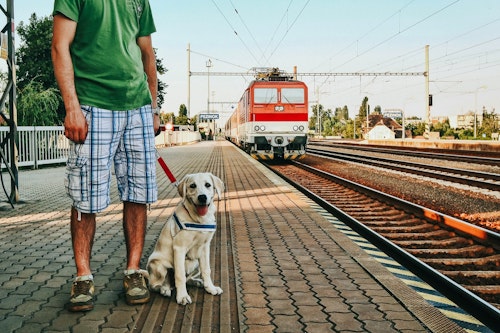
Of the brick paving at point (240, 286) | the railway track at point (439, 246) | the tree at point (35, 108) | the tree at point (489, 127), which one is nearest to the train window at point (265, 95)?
the tree at point (35, 108)

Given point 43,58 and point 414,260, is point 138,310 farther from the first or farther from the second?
point 43,58

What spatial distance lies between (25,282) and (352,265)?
273cm

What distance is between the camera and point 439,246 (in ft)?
21.0

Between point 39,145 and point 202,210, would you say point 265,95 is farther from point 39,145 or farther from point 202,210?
point 202,210

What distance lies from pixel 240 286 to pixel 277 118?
16519 mm

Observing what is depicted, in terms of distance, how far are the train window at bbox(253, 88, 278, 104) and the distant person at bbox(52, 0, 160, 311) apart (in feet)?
55.4

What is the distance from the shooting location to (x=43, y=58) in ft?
128

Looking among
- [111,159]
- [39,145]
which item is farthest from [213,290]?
[39,145]

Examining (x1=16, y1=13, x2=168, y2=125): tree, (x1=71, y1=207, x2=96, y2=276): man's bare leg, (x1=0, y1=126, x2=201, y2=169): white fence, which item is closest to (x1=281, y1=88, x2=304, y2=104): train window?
(x1=0, y1=126, x2=201, y2=169): white fence

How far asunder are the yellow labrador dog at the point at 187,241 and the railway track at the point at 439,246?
185 centimetres

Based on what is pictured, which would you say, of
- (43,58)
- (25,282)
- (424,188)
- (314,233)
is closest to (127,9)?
(25,282)

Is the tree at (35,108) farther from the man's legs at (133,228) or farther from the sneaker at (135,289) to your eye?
the sneaker at (135,289)

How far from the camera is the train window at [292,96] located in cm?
2064

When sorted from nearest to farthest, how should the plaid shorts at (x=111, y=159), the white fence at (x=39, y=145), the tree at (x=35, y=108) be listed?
the plaid shorts at (x=111, y=159), the white fence at (x=39, y=145), the tree at (x=35, y=108)
